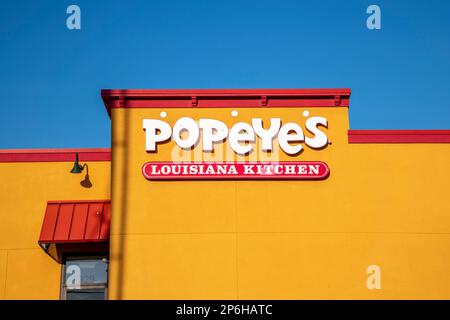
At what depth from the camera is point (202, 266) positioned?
16281 millimetres

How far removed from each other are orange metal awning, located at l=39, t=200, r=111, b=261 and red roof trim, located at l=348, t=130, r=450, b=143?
653cm

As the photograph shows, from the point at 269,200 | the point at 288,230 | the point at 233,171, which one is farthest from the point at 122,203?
the point at 288,230

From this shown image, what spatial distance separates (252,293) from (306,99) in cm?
476

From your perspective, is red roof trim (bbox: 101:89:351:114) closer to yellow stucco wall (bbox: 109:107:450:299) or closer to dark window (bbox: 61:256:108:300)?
yellow stucco wall (bbox: 109:107:450:299)

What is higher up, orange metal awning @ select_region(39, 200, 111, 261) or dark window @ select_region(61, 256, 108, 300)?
orange metal awning @ select_region(39, 200, 111, 261)

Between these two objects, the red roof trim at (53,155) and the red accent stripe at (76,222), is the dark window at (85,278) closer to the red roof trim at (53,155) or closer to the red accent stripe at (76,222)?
the red accent stripe at (76,222)

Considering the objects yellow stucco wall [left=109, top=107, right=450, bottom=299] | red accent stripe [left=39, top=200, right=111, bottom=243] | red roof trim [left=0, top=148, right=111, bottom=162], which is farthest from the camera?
red roof trim [left=0, top=148, right=111, bottom=162]

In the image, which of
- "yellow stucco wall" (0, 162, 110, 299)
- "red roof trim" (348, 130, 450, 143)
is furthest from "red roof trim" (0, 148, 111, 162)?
"red roof trim" (348, 130, 450, 143)

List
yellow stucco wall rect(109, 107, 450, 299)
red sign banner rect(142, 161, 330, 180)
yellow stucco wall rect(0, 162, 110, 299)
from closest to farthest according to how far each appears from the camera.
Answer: yellow stucco wall rect(109, 107, 450, 299), red sign banner rect(142, 161, 330, 180), yellow stucco wall rect(0, 162, 110, 299)

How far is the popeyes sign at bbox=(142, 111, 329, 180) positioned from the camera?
16656 millimetres

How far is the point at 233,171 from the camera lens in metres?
16.6

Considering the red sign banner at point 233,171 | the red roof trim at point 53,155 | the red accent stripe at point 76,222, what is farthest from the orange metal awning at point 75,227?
the red sign banner at point 233,171
